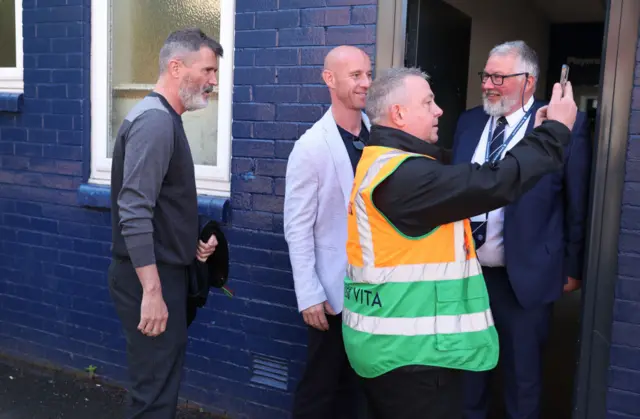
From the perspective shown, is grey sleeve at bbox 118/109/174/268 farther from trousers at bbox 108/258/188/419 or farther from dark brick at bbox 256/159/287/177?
dark brick at bbox 256/159/287/177

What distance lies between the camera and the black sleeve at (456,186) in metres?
2.05

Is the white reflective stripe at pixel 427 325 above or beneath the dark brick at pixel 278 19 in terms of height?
beneath

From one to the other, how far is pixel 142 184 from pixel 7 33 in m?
3.26

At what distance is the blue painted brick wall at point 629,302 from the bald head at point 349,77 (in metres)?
1.16

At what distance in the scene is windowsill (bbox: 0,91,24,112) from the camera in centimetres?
470

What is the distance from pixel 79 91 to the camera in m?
4.47

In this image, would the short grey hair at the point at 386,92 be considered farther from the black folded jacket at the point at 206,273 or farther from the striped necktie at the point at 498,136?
the black folded jacket at the point at 206,273

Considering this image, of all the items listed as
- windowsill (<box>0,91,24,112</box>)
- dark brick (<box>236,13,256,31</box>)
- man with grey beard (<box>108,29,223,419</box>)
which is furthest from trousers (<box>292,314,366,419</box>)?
windowsill (<box>0,91,24,112</box>)

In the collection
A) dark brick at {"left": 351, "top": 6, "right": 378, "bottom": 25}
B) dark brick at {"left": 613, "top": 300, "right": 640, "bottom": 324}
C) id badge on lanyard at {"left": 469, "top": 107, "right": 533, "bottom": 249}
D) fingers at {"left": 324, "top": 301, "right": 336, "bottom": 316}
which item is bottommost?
fingers at {"left": 324, "top": 301, "right": 336, "bottom": 316}

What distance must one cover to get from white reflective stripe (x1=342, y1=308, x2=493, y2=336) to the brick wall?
1.62 metres

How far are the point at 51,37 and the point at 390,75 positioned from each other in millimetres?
3158

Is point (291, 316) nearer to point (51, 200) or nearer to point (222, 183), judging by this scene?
point (222, 183)

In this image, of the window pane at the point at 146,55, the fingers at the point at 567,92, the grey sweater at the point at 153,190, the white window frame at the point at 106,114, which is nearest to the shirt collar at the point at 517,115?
the fingers at the point at 567,92

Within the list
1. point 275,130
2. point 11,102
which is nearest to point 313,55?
point 275,130
